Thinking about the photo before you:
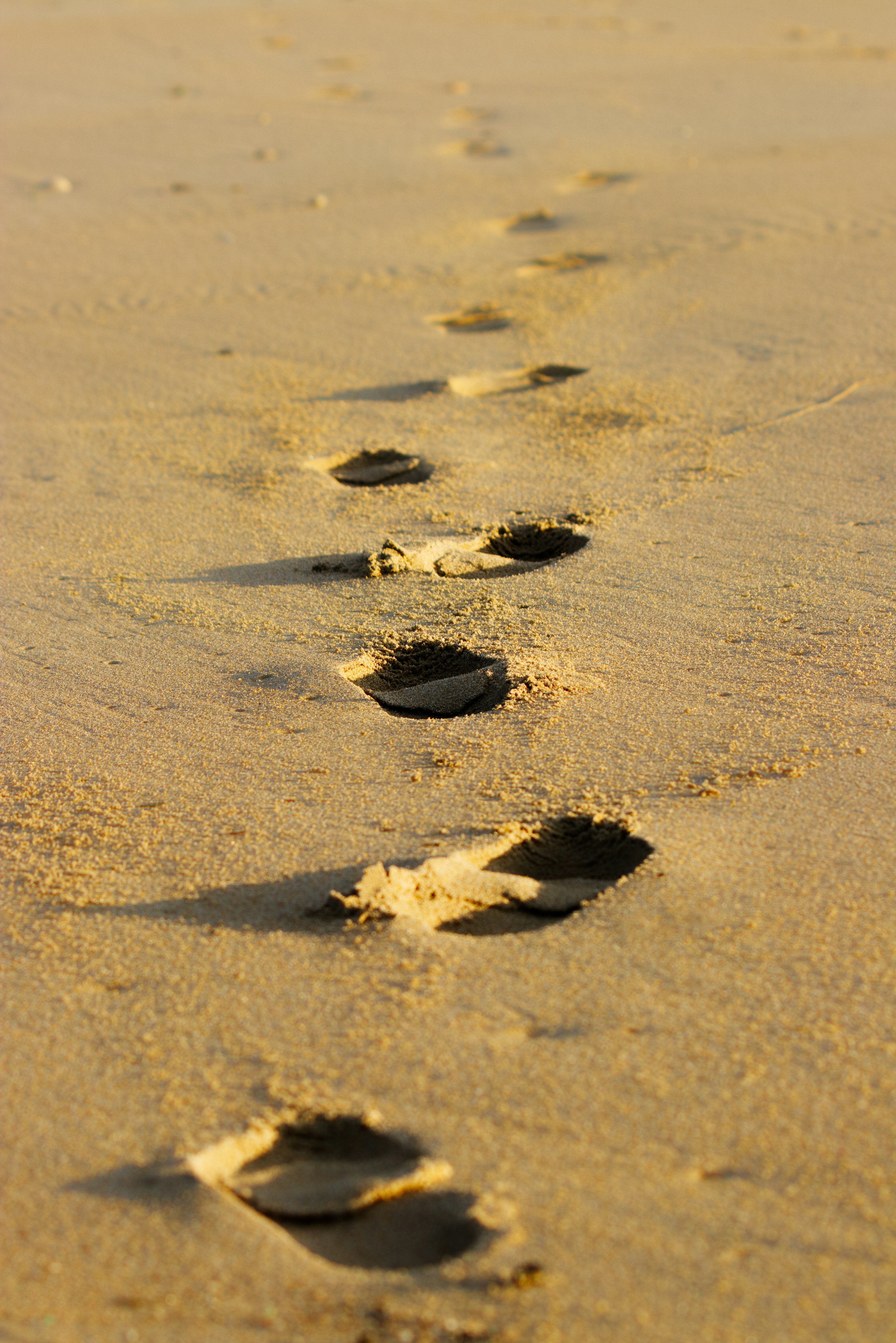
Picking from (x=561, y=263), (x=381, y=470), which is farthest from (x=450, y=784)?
(x=561, y=263)

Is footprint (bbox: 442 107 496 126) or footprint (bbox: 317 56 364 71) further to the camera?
footprint (bbox: 317 56 364 71)

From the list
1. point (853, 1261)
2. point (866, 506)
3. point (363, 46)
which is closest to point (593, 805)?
point (853, 1261)

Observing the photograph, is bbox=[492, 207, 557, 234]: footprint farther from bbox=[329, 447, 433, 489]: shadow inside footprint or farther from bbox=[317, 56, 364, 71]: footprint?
bbox=[317, 56, 364, 71]: footprint

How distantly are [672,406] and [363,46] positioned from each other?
7.39m

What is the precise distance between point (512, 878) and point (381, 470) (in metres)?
1.90

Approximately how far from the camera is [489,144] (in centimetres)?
710

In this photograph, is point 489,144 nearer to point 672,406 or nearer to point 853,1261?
A: point 672,406

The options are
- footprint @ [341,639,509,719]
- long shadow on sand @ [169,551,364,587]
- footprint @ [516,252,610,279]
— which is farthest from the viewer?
footprint @ [516,252,610,279]

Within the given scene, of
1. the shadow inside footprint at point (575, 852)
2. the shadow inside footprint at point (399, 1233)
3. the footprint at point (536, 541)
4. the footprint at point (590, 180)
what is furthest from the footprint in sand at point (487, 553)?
the footprint at point (590, 180)

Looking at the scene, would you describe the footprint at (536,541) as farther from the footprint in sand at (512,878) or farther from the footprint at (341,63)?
the footprint at (341,63)

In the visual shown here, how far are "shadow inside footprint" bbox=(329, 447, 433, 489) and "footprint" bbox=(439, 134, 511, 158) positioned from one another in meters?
3.96

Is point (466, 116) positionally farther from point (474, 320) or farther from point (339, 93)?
point (474, 320)

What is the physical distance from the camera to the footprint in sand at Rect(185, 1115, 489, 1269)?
4.51 ft

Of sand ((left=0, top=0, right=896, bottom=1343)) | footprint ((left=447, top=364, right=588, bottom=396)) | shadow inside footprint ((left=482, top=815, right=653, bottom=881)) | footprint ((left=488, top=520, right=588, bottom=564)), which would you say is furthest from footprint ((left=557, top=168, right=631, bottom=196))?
shadow inside footprint ((left=482, top=815, right=653, bottom=881))
